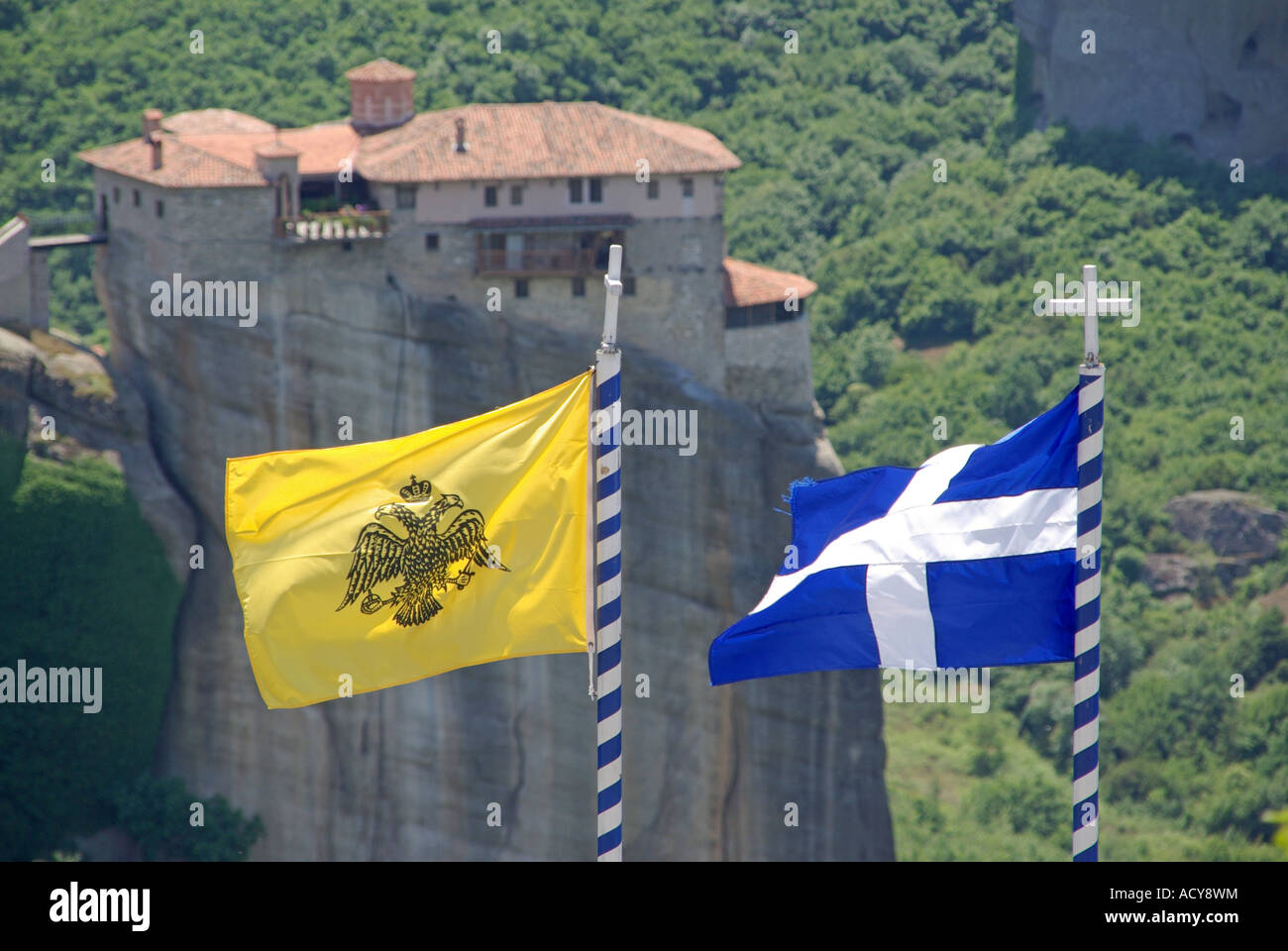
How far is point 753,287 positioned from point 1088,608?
32887mm

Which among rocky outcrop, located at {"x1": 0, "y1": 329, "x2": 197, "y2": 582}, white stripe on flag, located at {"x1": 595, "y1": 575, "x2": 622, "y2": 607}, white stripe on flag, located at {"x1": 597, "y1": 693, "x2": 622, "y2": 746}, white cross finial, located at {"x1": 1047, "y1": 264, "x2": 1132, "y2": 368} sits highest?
white cross finial, located at {"x1": 1047, "y1": 264, "x2": 1132, "y2": 368}

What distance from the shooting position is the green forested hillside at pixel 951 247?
2931 inches

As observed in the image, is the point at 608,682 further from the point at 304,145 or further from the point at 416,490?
the point at 304,145

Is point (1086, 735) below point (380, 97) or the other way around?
below

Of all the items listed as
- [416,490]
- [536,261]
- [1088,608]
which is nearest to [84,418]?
[536,261]

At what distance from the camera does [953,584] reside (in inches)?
1057

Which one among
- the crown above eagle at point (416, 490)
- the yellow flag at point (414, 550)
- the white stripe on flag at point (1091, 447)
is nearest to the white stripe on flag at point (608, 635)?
the yellow flag at point (414, 550)

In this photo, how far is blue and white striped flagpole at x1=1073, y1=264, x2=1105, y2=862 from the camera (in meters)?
25.9

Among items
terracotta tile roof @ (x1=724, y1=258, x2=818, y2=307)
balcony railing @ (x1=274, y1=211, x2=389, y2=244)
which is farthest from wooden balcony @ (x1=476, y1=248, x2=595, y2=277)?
terracotta tile roof @ (x1=724, y1=258, x2=818, y2=307)

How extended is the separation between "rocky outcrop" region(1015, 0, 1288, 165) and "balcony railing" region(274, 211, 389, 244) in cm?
3962

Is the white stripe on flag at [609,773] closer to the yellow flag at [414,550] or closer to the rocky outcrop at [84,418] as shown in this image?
the yellow flag at [414,550]

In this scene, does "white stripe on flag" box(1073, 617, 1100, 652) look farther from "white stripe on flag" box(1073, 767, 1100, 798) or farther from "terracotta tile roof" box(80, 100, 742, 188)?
"terracotta tile roof" box(80, 100, 742, 188)

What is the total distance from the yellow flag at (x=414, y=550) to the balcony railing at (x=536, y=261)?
1187 inches
